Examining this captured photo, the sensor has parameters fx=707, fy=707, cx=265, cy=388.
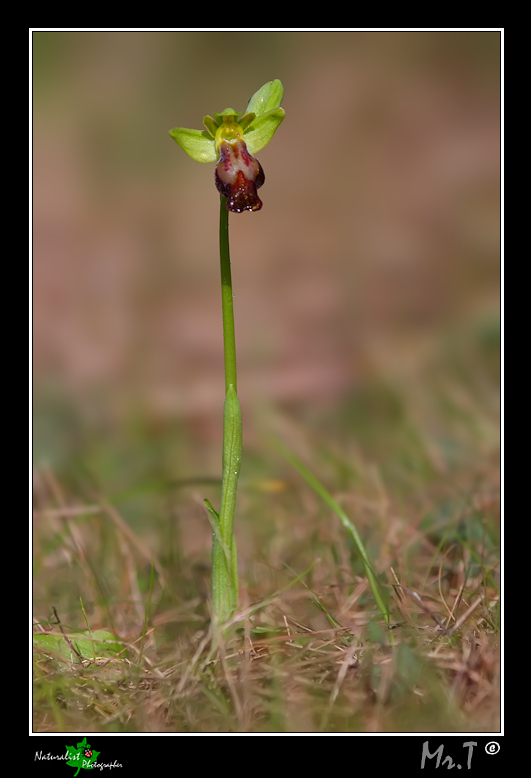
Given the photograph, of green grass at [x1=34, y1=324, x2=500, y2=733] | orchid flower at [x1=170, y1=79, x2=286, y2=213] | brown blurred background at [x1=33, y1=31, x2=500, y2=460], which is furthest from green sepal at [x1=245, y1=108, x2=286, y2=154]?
brown blurred background at [x1=33, y1=31, x2=500, y2=460]

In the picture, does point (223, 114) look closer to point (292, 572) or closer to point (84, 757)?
point (292, 572)

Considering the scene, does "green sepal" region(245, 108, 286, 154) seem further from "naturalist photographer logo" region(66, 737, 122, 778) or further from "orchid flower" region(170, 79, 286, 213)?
"naturalist photographer logo" region(66, 737, 122, 778)

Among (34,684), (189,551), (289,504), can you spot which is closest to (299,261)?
(289,504)

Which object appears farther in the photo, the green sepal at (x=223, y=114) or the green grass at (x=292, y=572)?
the green sepal at (x=223, y=114)

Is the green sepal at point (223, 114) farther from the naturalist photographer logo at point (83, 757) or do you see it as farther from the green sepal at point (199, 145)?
the naturalist photographer logo at point (83, 757)

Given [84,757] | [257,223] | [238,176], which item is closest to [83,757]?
[84,757]

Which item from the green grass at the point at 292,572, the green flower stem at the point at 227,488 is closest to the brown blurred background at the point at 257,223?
the green grass at the point at 292,572

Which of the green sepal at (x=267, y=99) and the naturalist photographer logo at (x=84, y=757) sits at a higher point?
the green sepal at (x=267, y=99)
